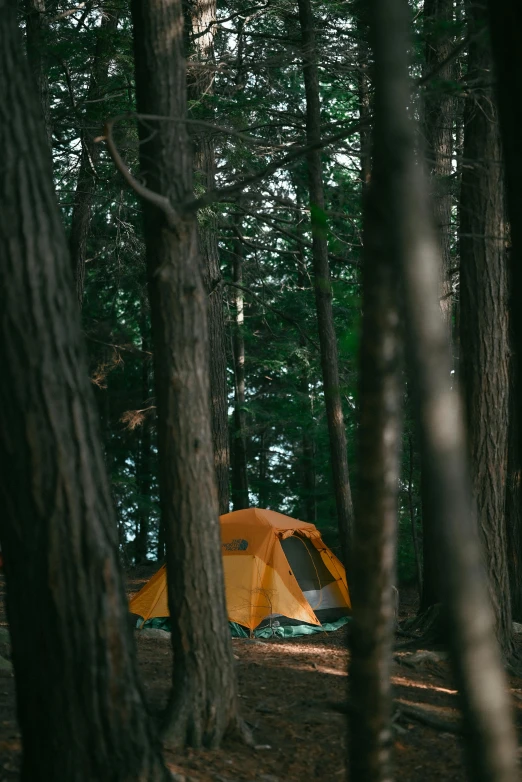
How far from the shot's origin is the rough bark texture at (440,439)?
1.76m

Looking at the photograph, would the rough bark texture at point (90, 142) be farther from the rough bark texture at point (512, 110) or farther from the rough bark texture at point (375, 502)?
the rough bark texture at point (375, 502)

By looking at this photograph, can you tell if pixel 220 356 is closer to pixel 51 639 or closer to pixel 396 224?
pixel 51 639

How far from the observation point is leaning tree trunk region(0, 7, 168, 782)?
3066mm

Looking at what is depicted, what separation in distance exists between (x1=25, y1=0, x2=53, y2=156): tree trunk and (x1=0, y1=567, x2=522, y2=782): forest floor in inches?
221

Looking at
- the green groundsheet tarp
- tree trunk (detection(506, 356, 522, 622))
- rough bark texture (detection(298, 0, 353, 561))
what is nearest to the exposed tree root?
the green groundsheet tarp

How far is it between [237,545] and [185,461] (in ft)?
20.0

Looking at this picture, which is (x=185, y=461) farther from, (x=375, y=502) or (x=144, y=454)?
(x=144, y=454)

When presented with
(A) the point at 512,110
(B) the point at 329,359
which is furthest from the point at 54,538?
(B) the point at 329,359

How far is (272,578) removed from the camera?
32.2 feet

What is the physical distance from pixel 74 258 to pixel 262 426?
834 centimetres

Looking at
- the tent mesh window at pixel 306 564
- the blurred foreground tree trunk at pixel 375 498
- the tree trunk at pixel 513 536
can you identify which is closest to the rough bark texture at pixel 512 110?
the blurred foreground tree trunk at pixel 375 498

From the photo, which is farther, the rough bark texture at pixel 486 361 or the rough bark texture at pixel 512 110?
the rough bark texture at pixel 486 361

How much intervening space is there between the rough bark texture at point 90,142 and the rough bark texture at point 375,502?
6.29 m

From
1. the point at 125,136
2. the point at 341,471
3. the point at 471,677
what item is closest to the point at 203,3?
the point at 125,136
